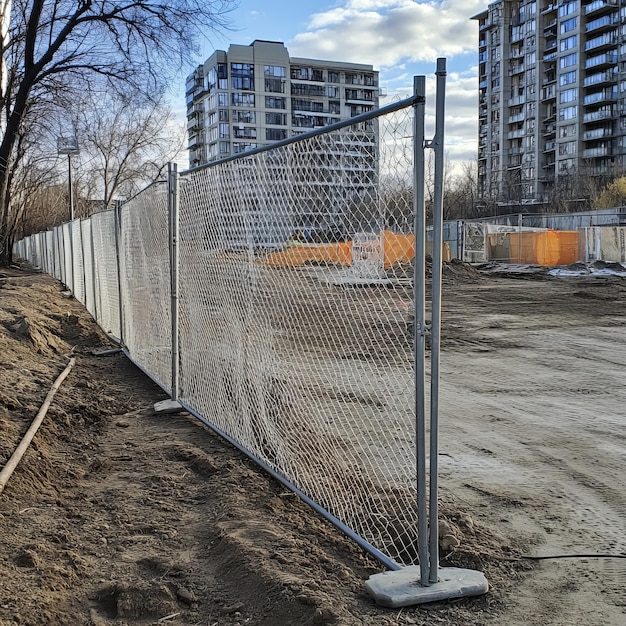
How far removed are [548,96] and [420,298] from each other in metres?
107

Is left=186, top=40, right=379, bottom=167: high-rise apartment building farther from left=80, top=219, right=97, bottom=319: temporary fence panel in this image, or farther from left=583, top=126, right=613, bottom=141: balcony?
left=80, top=219, right=97, bottom=319: temporary fence panel

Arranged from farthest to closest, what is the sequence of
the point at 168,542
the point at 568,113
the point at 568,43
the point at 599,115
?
1. the point at 568,113
2. the point at 568,43
3. the point at 599,115
4. the point at 168,542

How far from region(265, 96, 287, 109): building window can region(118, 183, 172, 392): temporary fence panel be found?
113 meters

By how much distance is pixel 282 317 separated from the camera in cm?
497

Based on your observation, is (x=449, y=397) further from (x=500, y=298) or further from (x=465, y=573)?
(x=500, y=298)

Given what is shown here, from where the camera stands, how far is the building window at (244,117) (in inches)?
4624

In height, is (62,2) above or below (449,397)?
above

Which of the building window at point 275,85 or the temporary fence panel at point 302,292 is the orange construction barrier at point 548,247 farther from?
the building window at point 275,85

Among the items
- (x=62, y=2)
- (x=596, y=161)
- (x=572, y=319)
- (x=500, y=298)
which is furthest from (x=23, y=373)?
(x=596, y=161)

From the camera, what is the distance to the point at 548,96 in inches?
3952

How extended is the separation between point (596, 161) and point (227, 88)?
194ft

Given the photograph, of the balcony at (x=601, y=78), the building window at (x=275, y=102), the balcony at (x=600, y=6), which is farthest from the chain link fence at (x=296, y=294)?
the building window at (x=275, y=102)

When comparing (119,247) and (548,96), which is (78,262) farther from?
(548,96)

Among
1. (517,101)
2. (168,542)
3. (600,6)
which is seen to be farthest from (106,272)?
(517,101)
